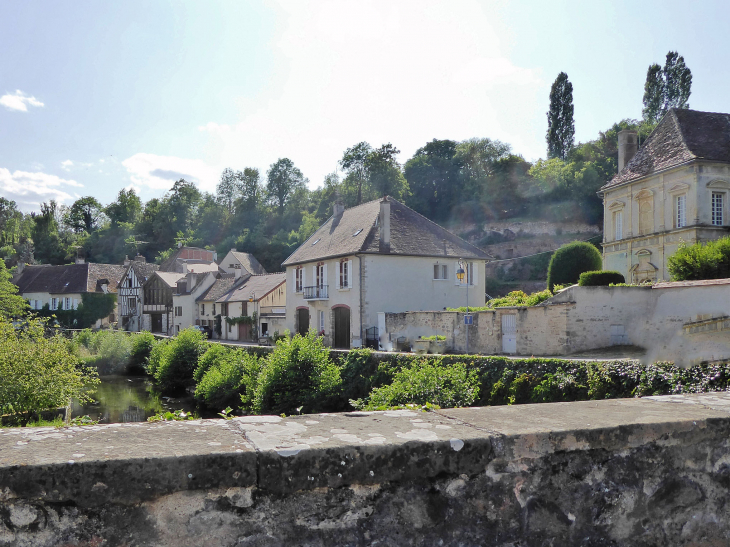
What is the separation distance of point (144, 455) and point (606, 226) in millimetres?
34580

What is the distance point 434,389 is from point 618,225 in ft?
70.8

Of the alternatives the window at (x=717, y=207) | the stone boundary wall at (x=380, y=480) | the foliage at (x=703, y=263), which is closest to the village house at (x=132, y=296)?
the window at (x=717, y=207)

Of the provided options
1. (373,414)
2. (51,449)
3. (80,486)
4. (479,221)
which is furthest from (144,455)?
(479,221)

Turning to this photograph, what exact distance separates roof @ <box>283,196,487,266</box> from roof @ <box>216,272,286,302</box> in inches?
250

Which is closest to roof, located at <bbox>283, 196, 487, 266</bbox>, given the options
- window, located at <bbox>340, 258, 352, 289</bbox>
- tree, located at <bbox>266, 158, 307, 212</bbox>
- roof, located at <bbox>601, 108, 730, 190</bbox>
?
window, located at <bbox>340, 258, 352, 289</bbox>

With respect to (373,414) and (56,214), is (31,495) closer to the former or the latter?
(373,414)

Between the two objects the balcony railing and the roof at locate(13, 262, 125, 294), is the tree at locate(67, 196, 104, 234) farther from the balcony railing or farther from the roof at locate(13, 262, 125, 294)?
the balcony railing

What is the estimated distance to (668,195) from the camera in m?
28.6

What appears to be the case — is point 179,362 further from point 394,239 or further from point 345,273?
point 394,239

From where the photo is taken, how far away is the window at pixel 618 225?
1259 inches

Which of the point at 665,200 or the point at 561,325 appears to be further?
the point at 665,200

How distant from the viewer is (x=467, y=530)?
2127 mm

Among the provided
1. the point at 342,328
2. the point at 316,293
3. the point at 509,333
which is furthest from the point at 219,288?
the point at 509,333

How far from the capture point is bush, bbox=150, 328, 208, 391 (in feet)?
103
